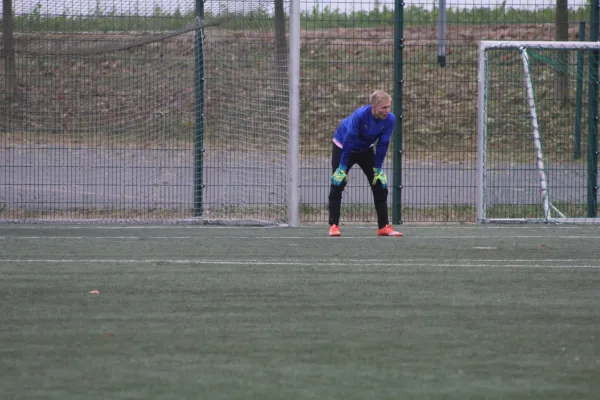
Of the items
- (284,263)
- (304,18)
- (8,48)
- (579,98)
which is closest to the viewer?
(284,263)

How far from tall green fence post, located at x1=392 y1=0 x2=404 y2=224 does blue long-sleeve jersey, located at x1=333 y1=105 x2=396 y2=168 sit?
1742 millimetres

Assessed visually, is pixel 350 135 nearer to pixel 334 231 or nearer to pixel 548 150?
pixel 334 231

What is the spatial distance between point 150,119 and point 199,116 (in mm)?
732

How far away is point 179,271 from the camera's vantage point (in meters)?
7.72

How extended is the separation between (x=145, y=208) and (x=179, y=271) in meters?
4.55

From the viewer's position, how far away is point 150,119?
12.4 meters

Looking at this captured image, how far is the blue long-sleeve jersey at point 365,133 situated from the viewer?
1009 cm

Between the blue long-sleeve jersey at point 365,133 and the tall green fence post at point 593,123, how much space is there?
3293 millimetres

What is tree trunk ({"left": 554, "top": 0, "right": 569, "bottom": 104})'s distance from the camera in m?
12.9

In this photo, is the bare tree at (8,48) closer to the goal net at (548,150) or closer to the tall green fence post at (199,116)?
the tall green fence post at (199,116)

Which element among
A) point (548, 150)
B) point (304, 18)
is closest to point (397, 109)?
point (304, 18)

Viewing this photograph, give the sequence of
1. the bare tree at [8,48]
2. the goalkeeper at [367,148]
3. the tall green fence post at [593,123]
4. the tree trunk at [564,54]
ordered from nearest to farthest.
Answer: the goalkeeper at [367,148] < the bare tree at [8,48] < the tall green fence post at [593,123] < the tree trunk at [564,54]

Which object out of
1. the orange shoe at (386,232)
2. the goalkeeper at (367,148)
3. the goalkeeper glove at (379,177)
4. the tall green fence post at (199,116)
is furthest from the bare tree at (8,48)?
the orange shoe at (386,232)

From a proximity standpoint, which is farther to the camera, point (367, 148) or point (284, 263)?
point (367, 148)
